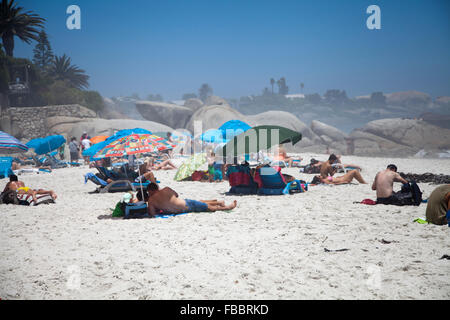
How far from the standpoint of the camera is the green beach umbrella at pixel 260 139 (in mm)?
8414

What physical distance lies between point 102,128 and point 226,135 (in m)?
15.3

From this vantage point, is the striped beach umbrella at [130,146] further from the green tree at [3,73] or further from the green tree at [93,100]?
the green tree at [93,100]

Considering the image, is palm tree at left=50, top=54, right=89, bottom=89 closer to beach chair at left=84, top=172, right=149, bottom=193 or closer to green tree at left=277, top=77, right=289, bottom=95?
beach chair at left=84, top=172, right=149, bottom=193

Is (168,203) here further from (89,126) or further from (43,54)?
(43,54)

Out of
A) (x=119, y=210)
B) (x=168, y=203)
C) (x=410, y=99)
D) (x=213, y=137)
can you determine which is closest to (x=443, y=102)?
(x=410, y=99)

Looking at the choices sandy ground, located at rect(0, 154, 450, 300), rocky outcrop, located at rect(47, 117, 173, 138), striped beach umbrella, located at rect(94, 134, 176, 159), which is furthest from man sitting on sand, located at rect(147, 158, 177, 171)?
rocky outcrop, located at rect(47, 117, 173, 138)

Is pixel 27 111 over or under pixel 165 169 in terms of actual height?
over

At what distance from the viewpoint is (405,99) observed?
13525 centimetres

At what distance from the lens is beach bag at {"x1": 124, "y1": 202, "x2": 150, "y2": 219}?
6215 millimetres

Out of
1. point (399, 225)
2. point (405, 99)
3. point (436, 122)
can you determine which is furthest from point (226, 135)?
point (405, 99)

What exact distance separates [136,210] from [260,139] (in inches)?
142

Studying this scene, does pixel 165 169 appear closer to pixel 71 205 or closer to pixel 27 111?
pixel 71 205

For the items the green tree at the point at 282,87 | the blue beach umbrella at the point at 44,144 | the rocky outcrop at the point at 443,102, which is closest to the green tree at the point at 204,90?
the green tree at the point at 282,87
